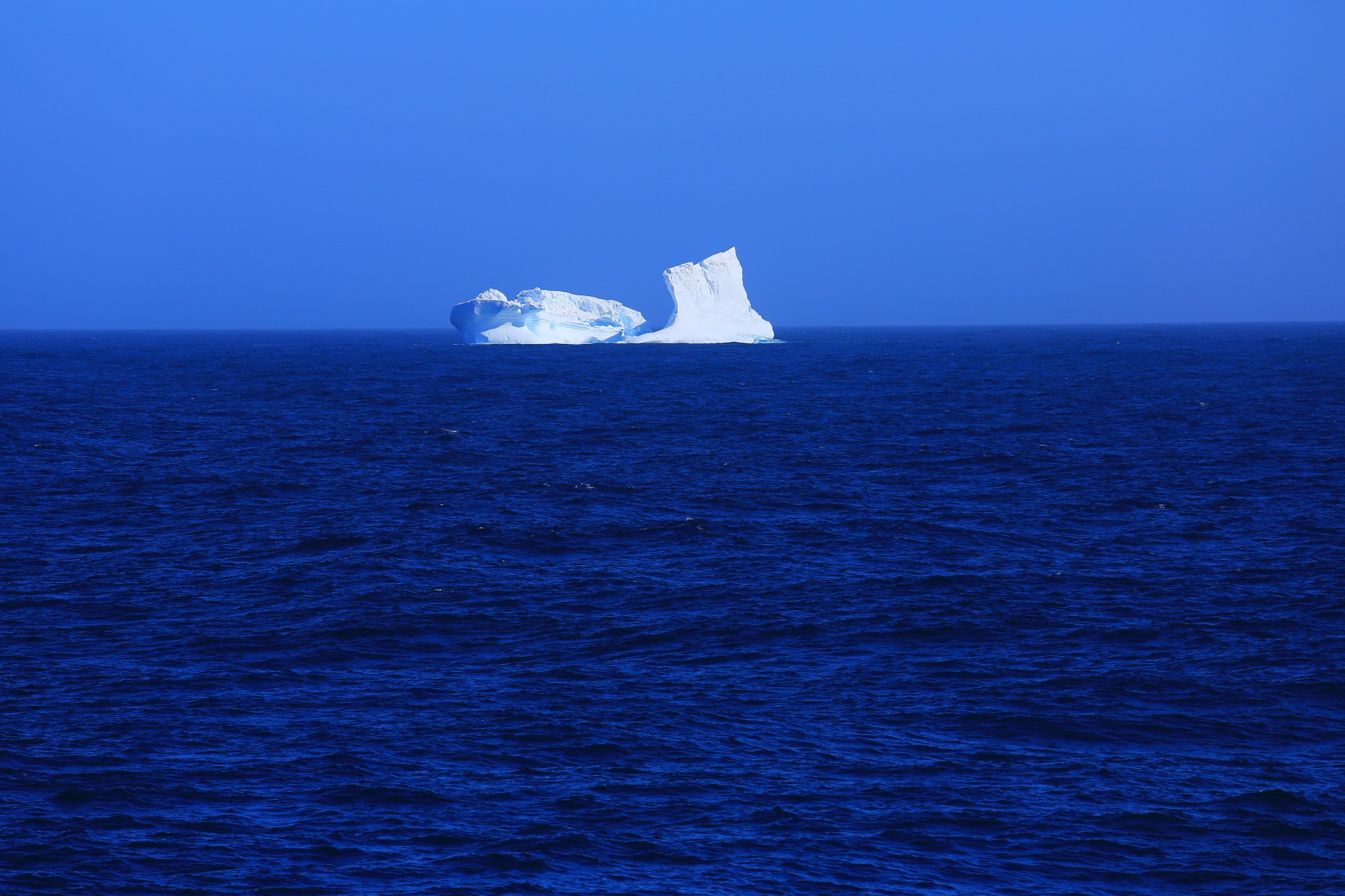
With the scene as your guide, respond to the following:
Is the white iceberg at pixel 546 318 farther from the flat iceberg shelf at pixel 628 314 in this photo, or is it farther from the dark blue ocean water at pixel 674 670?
the dark blue ocean water at pixel 674 670

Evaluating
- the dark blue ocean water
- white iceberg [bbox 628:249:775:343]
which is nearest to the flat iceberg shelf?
white iceberg [bbox 628:249:775:343]

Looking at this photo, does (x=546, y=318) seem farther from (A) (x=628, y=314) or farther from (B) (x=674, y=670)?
(B) (x=674, y=670)

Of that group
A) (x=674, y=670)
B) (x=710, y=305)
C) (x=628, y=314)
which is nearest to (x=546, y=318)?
(x=628, y=314)

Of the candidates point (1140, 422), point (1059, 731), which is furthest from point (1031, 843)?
point (1140, 422)

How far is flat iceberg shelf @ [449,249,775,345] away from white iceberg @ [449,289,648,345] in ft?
0.19

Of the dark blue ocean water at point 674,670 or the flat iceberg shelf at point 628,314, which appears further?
the flat iceberg shelf at point 628,314

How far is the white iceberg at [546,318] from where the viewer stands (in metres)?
103

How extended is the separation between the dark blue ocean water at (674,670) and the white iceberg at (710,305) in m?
60.8

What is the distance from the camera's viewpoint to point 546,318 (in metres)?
104

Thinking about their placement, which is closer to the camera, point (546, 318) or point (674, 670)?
point (674, 670)

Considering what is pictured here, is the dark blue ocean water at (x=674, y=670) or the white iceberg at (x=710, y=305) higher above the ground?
the white iceberg at (x=710, y=305)

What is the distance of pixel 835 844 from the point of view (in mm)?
11844

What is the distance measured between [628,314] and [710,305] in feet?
29.4

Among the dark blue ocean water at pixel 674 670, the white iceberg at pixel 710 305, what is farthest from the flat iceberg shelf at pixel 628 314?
the dark blue ocean water at pixel 674 670
